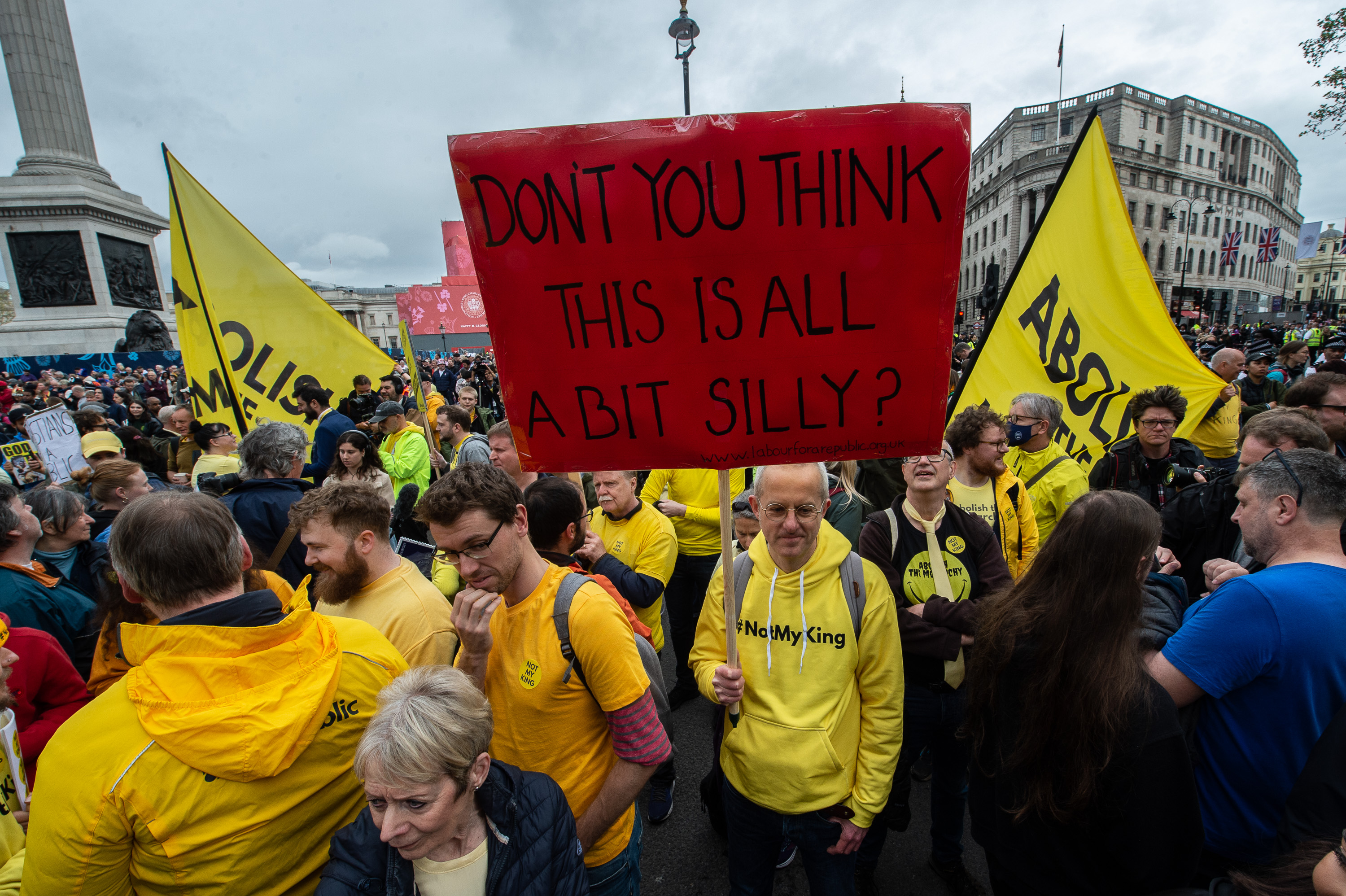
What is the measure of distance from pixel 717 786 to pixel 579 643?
144 centimetres

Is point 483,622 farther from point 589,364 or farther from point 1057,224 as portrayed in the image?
point 1057,224

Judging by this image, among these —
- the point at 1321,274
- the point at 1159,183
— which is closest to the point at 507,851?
the point at 1159,183

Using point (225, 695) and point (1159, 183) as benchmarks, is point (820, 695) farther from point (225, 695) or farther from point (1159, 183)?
point (1159, 183)

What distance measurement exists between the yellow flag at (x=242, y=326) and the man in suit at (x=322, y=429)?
0.12 meters

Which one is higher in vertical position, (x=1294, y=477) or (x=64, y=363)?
(x=64, y=363)

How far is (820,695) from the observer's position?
1.99 metres

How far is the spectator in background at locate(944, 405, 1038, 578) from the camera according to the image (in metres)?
3.10

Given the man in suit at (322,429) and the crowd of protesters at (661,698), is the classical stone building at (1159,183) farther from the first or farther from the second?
the crowd of protesters at (661,698)

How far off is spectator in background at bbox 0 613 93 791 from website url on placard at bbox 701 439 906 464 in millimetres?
2345

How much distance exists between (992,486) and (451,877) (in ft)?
9.79

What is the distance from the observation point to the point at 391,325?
293 ft

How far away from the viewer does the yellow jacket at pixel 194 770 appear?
124 centimetres

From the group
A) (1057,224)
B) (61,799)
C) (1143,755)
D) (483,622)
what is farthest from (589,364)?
(1057,224)

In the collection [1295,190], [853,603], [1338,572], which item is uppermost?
[1295,190]
